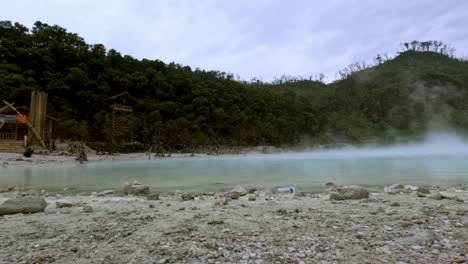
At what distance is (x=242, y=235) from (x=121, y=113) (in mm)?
36272

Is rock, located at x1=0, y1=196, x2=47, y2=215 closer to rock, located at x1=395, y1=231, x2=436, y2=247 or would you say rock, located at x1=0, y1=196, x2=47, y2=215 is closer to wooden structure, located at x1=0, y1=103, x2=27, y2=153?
rock, located at x1=395, y1=231, x2=436, y2=247

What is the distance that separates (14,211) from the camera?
3.98 metres

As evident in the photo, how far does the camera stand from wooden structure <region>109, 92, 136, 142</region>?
3275 cm

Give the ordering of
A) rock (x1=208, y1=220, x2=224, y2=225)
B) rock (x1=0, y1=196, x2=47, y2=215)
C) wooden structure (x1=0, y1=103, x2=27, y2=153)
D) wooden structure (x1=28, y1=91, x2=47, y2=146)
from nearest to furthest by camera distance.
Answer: rock (x1=208, y1=220, x2=224, y2=225) → rock (x1=0, y1=196, x2=47, y2=215) → wooden structure (x1=0, y1=103, x2=27, y2=153) → wooden structure (x1=28, y1=91, x2=47, y2=146)

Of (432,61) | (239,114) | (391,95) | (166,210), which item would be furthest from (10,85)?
(432,61)

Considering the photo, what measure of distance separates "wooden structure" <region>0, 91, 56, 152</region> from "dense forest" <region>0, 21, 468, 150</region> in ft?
8.01

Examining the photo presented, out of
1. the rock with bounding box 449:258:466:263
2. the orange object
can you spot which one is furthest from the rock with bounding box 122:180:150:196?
the orange object

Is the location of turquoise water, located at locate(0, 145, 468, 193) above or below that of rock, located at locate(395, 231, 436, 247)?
below

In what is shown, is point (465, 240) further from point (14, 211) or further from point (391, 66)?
A: point (391, 66)

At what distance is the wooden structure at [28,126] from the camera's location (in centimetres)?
2497

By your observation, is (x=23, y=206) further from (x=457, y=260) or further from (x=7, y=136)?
(x=7, y=136)

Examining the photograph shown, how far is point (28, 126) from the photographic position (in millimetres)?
25844

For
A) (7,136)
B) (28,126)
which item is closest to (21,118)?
(28,126)

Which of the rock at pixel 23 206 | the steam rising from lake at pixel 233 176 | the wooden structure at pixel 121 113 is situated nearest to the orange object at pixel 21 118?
the wooden structure at pixel 121 113
